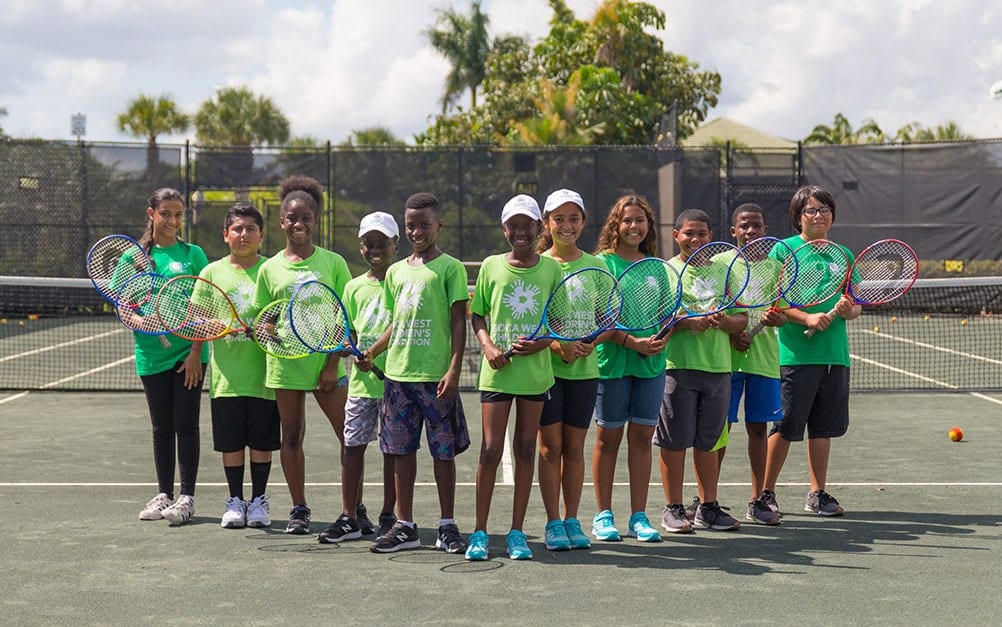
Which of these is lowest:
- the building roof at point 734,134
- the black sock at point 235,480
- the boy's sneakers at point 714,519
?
the boy's sneakers at point 714,519

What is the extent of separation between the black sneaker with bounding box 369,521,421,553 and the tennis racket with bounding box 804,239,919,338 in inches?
97.8

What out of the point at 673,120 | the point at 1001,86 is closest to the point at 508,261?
the point at 1001,86

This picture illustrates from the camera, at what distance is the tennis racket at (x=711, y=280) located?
629 cm

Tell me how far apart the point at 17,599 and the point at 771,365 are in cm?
395

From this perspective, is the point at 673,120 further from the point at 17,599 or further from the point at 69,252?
the point at 17,599

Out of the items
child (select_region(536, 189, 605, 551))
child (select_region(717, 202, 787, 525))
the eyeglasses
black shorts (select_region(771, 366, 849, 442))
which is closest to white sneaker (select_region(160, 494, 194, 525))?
child (select_region(536, 189, 605, 551))

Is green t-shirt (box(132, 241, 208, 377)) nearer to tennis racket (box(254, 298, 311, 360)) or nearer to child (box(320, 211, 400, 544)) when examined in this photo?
tennis racket (box(254, 298, 311, 360))

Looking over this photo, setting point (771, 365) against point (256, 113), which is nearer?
point (771, 365)

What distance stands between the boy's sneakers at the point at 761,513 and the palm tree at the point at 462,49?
147 feet

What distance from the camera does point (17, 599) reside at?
5.17 metres

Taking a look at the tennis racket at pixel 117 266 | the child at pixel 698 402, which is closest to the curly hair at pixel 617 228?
the child at pixel 698 402

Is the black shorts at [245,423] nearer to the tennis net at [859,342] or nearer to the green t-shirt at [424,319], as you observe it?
the green t-shirt at [424,319]

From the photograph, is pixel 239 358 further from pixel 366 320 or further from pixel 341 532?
pixel 341 532

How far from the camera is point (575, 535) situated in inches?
240
